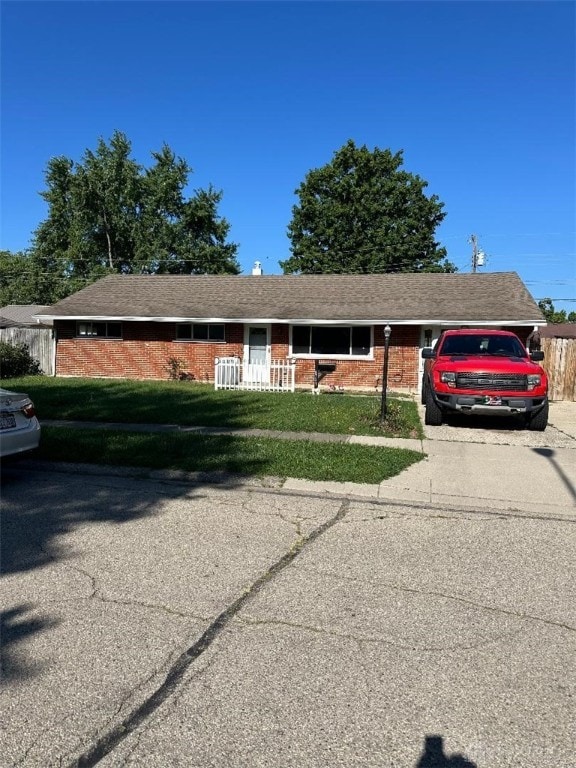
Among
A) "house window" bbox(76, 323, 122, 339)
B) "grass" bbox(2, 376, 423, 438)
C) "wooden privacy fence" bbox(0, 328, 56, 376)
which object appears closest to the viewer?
"grass" bbox(2, 376, 423, 438)

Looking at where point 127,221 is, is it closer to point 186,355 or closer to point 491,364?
point 186,355

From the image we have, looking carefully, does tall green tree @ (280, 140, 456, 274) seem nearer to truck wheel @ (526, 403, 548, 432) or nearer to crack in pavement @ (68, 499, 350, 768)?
truck wheel @ (526, 403, 548, 432)

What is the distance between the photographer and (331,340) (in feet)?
62.3

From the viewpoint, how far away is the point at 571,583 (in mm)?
4199

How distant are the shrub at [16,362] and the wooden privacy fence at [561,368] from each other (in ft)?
55.6

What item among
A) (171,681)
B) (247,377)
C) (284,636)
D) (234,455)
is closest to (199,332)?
(247,377)

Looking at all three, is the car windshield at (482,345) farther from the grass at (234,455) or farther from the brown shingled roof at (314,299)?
the brown shingled roof at (314,299)

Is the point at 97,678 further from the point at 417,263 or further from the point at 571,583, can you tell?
the point at 417,263

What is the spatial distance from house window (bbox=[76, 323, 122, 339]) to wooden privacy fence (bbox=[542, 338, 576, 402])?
13.7m

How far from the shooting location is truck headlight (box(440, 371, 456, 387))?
10.4 meters

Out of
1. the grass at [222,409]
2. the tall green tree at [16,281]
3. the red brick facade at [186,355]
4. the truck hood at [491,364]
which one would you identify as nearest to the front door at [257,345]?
the red brick facade at [186,355]

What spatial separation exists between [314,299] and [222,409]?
8943 mm

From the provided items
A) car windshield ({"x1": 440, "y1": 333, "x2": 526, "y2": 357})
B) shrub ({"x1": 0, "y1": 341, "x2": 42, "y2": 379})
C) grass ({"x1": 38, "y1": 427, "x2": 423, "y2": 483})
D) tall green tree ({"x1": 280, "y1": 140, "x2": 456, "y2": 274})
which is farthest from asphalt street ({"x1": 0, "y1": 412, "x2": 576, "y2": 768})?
tall green tree ({"x1": 280, "y1": 140, "x2": 456, "y2": 274})

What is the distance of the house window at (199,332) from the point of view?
64.9 feet
